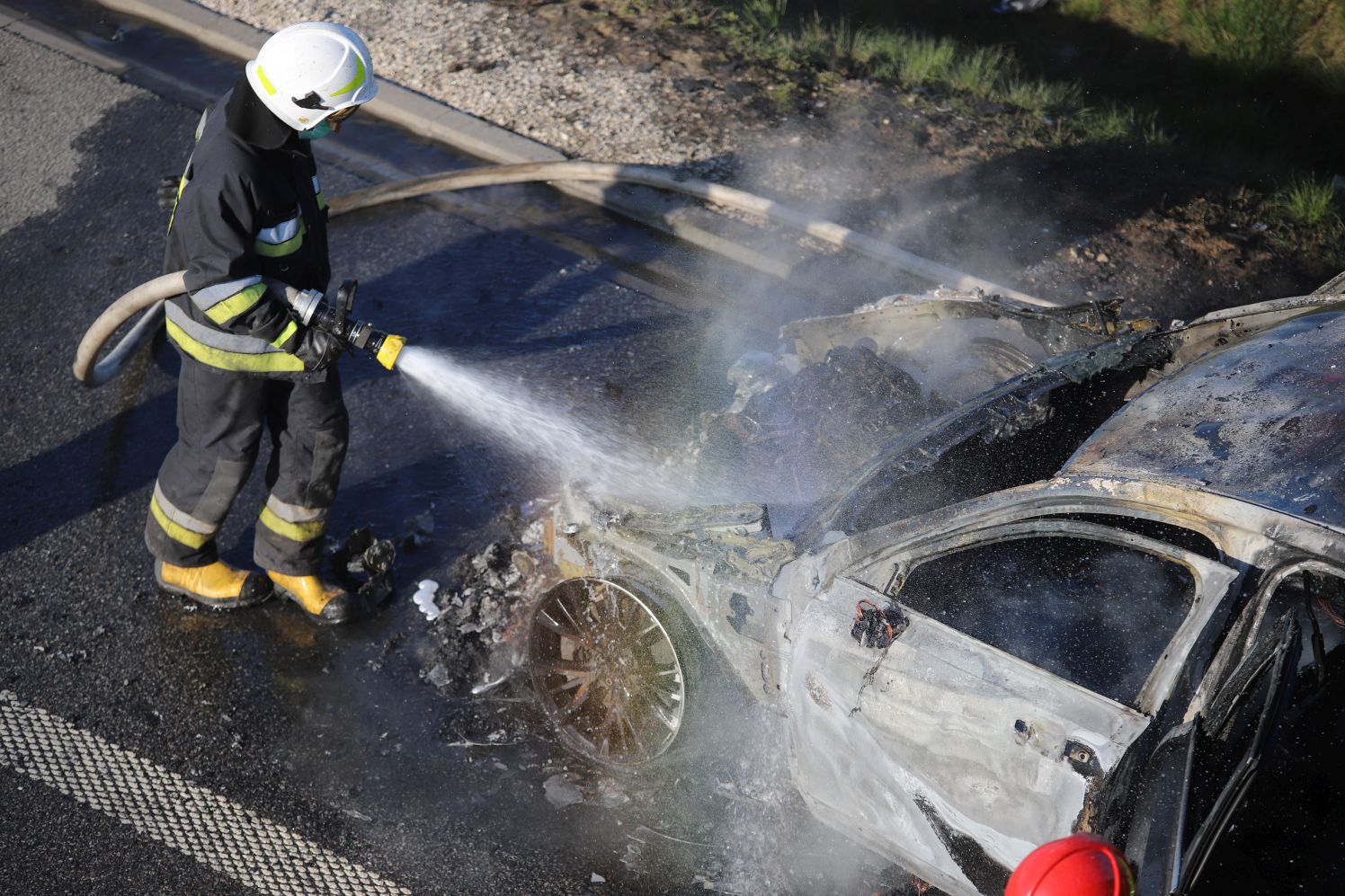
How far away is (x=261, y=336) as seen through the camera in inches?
169

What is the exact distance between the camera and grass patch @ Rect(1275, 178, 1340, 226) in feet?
23.9

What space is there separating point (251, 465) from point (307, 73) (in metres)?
1.59

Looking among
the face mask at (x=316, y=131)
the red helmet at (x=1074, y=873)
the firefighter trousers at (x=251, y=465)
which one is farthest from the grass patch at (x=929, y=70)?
the red helmet at (x=1074, y=873)

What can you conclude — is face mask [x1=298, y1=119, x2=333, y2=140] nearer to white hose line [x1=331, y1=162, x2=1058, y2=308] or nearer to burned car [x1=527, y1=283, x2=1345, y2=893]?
burned car [x1=527, y1=283, x2=1345, y2=893]

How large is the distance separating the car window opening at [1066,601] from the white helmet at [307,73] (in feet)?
8.68

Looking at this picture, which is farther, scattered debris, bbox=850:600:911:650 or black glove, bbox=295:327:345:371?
black glove, bbox=295:327:345:371

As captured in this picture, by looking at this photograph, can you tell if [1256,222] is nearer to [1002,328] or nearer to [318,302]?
[1002,328]

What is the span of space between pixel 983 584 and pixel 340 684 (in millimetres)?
2700

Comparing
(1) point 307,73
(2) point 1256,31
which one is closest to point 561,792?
(1) point 307,73

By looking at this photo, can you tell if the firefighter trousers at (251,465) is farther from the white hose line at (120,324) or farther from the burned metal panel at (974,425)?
the burned metal panel at (974,425)

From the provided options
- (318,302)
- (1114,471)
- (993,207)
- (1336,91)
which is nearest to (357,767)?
(318,302)

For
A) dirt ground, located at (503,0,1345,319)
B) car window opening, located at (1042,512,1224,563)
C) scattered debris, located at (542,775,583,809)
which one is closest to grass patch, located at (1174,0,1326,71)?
dirt ground, located at (503,0,1345,319)

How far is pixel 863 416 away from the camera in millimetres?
5004

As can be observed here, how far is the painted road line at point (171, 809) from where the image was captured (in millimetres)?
4133
